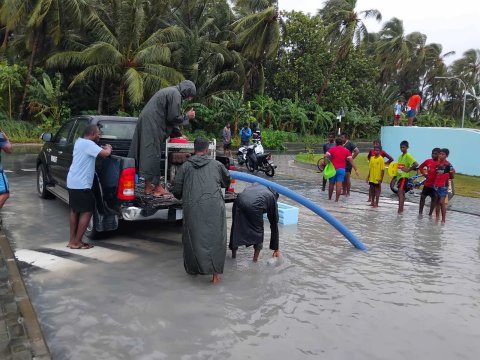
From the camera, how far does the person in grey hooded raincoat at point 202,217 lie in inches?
196

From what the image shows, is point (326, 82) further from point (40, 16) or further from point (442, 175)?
point (442, 175)

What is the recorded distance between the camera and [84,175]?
19.4ft

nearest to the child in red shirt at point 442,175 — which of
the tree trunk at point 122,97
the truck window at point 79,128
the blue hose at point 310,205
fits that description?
the blue hose at point 310,205

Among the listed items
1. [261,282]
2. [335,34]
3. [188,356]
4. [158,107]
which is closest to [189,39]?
[335,34]

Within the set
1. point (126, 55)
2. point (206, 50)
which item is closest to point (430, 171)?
point (126, 55)

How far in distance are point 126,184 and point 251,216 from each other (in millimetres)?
1651

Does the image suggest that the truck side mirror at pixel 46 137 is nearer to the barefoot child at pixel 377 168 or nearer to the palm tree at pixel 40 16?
the barefoot child at pixel 377 168

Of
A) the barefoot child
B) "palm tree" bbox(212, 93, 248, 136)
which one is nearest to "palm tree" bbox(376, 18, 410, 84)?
"palm tree" bbox(212, 93, 248, 136)

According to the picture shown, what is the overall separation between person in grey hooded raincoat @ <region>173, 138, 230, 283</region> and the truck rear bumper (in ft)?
3.10

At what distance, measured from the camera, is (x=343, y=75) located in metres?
34.2

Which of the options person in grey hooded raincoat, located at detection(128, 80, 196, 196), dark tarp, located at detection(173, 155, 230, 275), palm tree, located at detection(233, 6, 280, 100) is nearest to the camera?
dark tarp, located at detection(173, 155, 230, 275)

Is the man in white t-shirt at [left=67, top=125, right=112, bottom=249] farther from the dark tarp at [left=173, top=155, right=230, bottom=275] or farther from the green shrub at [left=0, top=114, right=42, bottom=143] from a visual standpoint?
the green shrub at [left=0, top=114, right=42, bottom=143]

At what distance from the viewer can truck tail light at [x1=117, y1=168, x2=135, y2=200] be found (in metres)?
5.88

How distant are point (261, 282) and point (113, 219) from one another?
224cm
